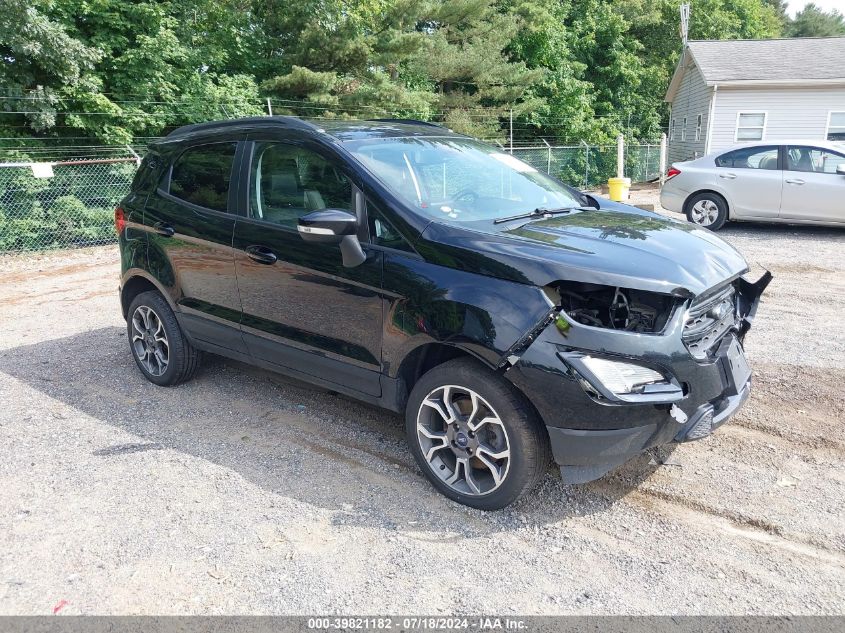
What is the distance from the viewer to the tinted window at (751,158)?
10.7m

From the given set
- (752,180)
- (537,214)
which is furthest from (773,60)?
(537,214)

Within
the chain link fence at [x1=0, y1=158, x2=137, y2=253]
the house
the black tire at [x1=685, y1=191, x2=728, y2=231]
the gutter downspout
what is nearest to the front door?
the chain link fence at [x1=0, y1=158, x2=137, y2=253]

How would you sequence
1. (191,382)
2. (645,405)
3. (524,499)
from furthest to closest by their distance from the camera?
(191,382), (524,499), (645,405)

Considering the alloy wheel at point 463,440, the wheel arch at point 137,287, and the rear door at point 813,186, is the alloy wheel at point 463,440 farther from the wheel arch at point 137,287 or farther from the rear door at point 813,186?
the rear door at point 813,186

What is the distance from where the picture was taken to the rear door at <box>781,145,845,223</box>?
1015 centimetres

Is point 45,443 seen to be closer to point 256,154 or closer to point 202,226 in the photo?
point 202,226

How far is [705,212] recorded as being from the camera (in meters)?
11.3

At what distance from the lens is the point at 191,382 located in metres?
5.18

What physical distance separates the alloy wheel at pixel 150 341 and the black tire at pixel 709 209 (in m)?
9.19

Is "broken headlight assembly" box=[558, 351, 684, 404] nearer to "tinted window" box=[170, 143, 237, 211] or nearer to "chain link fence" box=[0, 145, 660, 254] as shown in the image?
"tinted window" box=[170, 143, 237, 211]

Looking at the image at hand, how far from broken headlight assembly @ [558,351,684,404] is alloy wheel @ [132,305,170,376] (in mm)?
3264

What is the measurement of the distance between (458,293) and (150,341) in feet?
9.80

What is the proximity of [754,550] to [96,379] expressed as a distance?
187 inches

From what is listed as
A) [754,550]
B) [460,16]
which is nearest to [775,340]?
[754,550]
